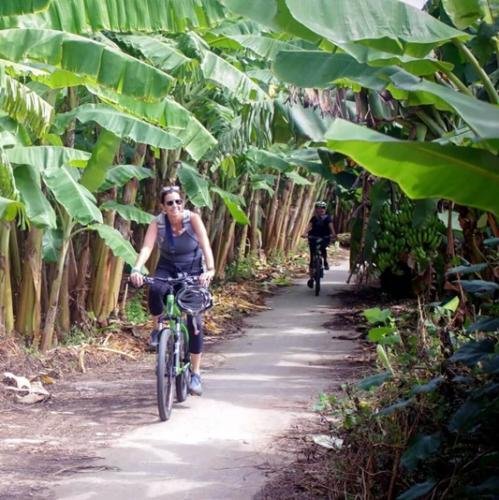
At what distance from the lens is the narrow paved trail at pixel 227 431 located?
557 cm

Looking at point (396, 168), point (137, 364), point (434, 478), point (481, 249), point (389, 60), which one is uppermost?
point (389, 60)

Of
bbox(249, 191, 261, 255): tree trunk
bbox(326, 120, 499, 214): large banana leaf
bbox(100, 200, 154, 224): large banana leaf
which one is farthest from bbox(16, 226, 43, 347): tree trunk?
bbox(249, 191, 261, 255): tree trunk

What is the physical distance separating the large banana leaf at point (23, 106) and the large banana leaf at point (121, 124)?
1.13 meters

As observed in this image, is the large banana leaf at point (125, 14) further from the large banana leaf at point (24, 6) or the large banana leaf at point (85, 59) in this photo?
the large banana leaf at point (24, 6)

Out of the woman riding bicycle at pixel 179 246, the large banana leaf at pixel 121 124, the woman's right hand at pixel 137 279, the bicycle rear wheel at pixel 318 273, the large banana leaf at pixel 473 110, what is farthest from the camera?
the bicycle rear wheel at pixel 318 273

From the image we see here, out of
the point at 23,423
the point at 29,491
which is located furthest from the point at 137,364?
the point at 29,491

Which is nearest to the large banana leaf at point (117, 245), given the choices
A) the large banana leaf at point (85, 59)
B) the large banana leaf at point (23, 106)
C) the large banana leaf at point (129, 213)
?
the large banana leaf at point (129, 213)

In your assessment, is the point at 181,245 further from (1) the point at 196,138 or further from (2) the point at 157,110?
(1) the point at 196,138

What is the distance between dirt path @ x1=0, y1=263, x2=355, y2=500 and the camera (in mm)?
5625

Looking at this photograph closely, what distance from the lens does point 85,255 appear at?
11695 millimetres

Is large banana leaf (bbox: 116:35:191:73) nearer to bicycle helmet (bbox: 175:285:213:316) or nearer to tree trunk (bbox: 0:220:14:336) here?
tree trunk (bbox: 0:220:14:336)

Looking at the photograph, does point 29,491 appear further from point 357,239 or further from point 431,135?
point 357,239

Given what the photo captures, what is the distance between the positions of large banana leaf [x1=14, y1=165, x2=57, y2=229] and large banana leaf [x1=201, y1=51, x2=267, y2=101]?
7.40 feet

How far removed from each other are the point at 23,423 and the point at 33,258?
305 centimetres
